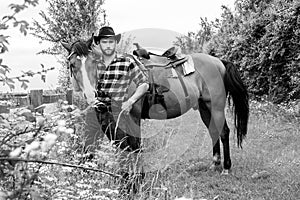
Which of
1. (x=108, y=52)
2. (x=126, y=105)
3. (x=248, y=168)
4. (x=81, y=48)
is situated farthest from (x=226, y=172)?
(x=81, y=48)

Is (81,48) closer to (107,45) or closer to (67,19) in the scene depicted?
(107,45)

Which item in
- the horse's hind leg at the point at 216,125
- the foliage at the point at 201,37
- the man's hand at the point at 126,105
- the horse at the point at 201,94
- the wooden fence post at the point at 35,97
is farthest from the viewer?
the foliage at the point at 201,37

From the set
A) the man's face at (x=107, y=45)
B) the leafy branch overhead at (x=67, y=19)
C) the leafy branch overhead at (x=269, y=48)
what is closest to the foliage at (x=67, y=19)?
the leafy branch overhead at (x=67, y=19)

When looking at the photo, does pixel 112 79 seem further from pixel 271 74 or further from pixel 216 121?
pixel 271 74

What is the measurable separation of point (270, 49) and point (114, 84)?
6601 mm

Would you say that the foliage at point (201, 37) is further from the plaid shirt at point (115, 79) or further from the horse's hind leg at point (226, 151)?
the plaid shirt at point (115, 79)

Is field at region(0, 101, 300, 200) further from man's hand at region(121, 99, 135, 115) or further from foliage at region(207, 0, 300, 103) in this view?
foliage at region(207, 0, 300, 103)

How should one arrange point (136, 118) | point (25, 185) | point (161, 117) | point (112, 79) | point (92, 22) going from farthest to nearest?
1. point (92, 22)
2. point (161, 117)
3. point (136, 118)
4. point (112, 79)
5. point (25, 185)

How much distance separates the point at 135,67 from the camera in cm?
480

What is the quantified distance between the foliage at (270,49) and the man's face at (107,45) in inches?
225

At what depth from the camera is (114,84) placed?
4.61m

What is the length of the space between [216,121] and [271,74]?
190 inches

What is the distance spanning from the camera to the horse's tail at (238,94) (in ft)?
20.5

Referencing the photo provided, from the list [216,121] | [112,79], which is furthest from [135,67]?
[216,121]
